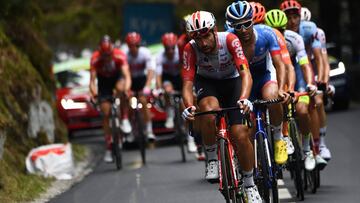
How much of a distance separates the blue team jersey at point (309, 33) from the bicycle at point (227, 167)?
13.4 ft

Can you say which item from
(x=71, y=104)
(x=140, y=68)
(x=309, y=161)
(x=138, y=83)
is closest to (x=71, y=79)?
(x=71, y=104)

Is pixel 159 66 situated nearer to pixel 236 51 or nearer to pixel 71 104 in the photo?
pixel 71 104

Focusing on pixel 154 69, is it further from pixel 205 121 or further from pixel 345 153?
pixel 205 121

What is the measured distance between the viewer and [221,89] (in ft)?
36.0

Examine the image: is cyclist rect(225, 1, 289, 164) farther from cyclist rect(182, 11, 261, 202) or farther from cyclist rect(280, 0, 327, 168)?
cyclist rect(280, 0, 327, 168)

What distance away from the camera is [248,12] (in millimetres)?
11031

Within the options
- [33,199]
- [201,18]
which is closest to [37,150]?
[33,199]

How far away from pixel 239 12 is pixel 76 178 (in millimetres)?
5745

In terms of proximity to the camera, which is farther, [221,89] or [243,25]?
[243,25]

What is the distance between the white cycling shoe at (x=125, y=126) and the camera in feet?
57.9

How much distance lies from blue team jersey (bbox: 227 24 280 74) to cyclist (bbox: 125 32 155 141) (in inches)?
256

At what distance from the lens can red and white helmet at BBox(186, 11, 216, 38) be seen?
405 inches

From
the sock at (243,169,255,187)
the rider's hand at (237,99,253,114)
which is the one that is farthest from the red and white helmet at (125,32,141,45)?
the rider's hand at (237,99,253,114)

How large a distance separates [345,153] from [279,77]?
19.8ft
